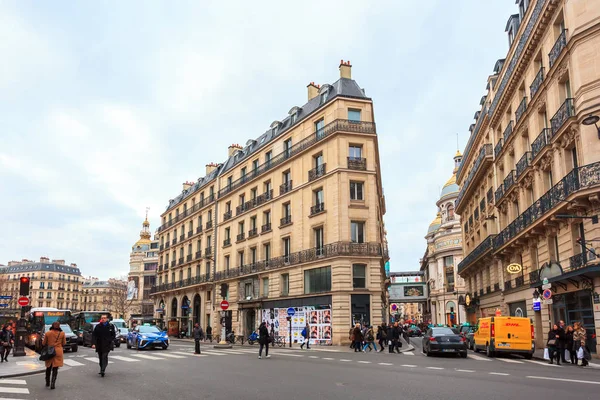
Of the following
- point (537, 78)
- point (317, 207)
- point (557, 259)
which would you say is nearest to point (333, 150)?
point (317, 207)

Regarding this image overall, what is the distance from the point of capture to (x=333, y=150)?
36.5 meters

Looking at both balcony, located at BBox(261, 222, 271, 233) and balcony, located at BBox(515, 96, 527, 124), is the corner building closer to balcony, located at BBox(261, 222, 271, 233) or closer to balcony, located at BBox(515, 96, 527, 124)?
balcony, located at BBox(261, 222, 271, 233)

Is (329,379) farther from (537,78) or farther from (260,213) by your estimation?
(260,213)

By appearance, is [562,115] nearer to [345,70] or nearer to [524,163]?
[524,163]

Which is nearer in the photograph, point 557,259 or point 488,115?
point 557,259

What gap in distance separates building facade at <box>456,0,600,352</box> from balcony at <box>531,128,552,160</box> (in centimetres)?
6

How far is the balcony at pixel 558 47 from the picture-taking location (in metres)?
22.2

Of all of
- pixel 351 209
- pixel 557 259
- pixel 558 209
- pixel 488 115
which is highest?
pixel 488 115

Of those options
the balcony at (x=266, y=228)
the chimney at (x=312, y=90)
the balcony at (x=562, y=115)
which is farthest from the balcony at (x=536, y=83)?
the balcony at (x=266, y=228)

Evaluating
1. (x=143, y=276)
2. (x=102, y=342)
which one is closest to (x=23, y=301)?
(x=102, y=342)

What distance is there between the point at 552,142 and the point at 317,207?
17441 mm

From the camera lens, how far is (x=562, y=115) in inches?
874

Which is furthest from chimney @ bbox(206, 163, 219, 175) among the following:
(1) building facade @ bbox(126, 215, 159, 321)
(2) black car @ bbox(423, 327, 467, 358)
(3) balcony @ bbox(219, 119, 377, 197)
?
(2) black car @ bbox(423, 327, 467, 358)

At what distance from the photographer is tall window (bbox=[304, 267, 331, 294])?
35062mm
